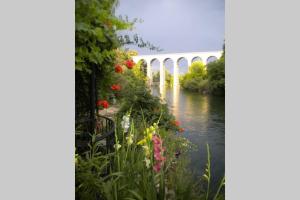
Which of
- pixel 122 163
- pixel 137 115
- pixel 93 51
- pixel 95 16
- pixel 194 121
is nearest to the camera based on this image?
pixel 95 16

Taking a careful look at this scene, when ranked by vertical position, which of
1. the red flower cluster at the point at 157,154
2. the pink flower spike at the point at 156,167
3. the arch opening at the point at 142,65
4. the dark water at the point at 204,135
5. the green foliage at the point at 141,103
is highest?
the arch opening at the point at 142,65

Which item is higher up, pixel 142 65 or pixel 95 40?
pixel 142 65

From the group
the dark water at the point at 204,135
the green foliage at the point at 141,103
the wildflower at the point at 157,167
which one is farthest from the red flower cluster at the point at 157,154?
the green foliage at the point at 141,103

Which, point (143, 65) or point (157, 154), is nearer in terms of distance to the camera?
point (157, 154)

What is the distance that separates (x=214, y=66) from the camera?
15461 mm

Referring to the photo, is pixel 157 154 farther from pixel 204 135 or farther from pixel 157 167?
pixel 204 135

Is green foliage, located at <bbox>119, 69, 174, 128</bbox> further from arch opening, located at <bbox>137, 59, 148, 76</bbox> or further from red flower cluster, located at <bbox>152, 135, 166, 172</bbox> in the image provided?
red flower cluster, located at <bbox>152, 135, 166, 172</bbox>

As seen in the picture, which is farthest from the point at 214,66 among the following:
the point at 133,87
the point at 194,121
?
the point at 133,87

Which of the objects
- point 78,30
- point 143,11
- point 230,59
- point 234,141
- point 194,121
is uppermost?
point 143,11

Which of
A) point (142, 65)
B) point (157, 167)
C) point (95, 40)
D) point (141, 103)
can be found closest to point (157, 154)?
point (157, 167)

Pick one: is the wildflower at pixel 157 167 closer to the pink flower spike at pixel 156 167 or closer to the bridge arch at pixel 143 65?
the pink flower spike at pixel 156 167

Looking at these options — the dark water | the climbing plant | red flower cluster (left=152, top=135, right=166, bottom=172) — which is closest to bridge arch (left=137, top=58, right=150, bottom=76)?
the dark water

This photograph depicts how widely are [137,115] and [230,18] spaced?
403 cm

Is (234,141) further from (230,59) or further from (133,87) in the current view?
(133,87)
